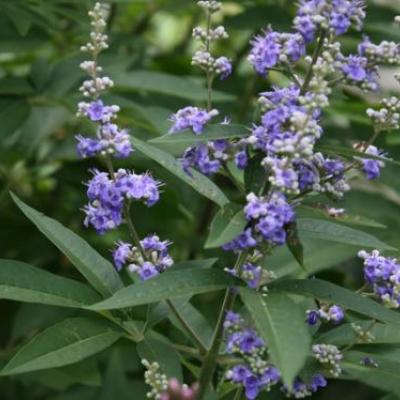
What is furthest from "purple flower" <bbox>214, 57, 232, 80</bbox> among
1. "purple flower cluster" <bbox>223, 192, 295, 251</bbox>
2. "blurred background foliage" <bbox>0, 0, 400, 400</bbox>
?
"blurred background foliage" <bbox>0, 0, 400, 400</bbox>

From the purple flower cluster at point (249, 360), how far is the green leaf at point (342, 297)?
0.47 feet

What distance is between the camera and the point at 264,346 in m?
2.15

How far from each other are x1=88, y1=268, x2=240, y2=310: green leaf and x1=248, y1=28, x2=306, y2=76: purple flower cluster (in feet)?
1.75

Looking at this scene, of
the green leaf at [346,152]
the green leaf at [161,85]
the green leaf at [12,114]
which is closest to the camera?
the green leaf at [346,152]

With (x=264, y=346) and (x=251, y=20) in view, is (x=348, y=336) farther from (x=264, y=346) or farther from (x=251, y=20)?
(x=251, y=20)

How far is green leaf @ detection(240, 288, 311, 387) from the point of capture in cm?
185

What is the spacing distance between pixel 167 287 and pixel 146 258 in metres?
0.30

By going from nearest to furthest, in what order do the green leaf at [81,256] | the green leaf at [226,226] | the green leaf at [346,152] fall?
the green leaf at [226,226] → the green leaf at [346,152] → the green leaf at [81,256]

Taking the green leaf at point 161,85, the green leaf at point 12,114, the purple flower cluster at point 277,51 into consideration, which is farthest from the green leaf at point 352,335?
the green leaf at point 12,114

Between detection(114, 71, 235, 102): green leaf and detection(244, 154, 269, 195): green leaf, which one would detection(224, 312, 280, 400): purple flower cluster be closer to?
detection(244, 154, 269, 195): green leaf

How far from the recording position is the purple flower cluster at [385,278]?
2344 mm

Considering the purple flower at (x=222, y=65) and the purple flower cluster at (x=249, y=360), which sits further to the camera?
the purple flower at (x=222, y=65)

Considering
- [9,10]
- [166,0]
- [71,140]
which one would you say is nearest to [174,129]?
[9,10]

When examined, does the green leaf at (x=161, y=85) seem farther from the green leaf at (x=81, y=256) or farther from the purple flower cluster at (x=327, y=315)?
the purple flower cluster at (x=327, y=315)
